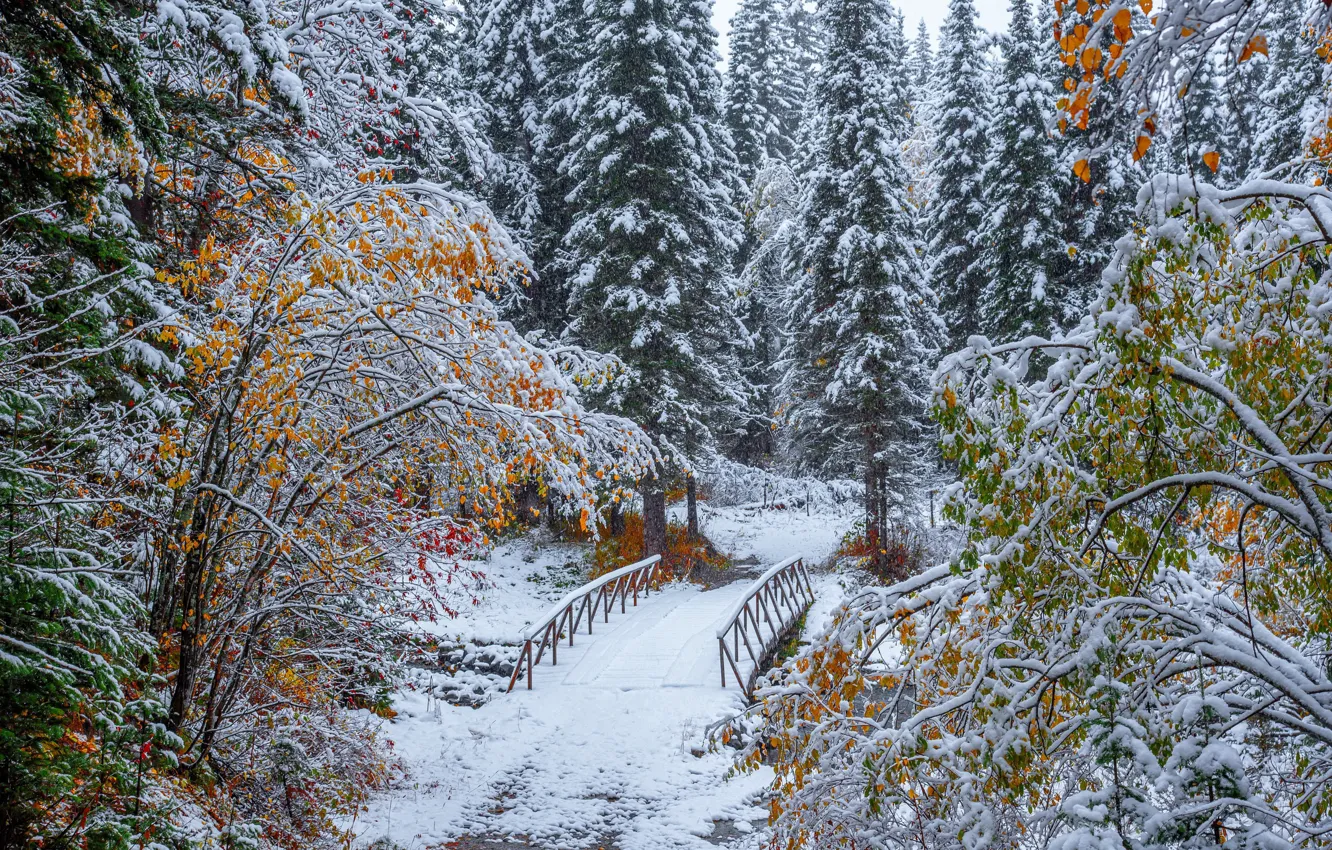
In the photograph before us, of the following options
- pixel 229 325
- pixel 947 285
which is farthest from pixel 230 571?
pixel 947 285

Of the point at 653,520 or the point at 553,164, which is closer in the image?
the point at 653,520

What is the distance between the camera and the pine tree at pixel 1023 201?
1803 centimetres

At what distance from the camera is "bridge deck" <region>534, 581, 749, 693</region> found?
11.6m

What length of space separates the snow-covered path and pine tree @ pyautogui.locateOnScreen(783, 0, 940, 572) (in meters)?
7.63

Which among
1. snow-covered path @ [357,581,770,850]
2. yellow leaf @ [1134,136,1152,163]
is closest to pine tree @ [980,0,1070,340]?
snow-covered path @ [357,581,770,850]

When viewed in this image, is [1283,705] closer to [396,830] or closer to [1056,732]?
[1056,732]

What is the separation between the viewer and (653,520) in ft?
58.2

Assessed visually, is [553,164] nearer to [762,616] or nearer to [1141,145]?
[762,616]

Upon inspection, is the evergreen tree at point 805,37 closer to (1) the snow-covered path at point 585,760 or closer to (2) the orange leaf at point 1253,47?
(1) the snow-covered path at point 585,760

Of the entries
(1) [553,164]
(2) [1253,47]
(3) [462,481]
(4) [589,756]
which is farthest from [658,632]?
(1) [553,164]

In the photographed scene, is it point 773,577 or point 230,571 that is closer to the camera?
point 230,571

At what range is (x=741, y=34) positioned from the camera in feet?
92.9

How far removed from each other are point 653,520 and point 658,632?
4.24 m

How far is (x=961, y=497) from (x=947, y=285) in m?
20.8
